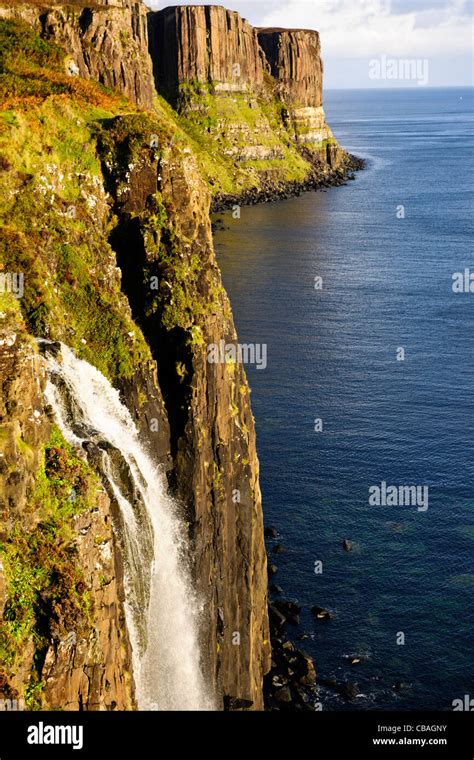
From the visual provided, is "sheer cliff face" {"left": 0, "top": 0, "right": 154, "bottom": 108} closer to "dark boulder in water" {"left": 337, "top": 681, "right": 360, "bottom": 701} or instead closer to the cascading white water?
"dark boulder in water" {"left": 337, "top": 681, "right": 360, "bottom": 701}

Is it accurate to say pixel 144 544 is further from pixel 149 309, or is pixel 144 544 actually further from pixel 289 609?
pixel 289 609

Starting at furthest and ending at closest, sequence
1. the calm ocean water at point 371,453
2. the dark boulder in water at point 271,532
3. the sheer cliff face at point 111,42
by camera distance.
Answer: the sheer cliff face at point 111,42 → the dark boulder in water at point 271,532 → the calm ocean water at point 371,453

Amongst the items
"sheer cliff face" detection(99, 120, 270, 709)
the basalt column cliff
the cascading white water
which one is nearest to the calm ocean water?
the basalt column cliff

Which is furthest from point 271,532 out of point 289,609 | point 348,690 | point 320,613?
point 348,690

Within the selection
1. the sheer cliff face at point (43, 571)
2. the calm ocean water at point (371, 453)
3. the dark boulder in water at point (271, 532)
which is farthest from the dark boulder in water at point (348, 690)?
the sheer cliff face at point (43, 571)

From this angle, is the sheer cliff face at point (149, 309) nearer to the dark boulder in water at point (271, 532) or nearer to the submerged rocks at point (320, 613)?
the submerged rocks at point (320, 613)

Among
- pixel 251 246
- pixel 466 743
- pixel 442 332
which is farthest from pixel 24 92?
pixel 251 246
